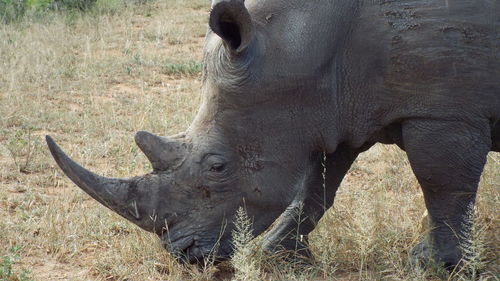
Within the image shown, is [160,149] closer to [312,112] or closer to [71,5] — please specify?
[312,112]

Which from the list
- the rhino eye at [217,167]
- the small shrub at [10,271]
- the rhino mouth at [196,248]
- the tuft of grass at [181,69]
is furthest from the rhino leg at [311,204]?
the tuft of grass at [181,69]

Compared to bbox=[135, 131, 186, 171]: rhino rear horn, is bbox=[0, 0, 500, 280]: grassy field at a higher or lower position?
lower

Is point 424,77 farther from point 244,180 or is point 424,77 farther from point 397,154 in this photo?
point 397,154

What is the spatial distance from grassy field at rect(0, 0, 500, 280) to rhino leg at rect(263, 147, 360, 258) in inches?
5.8

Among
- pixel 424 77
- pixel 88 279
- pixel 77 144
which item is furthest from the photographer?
pixel 77 144

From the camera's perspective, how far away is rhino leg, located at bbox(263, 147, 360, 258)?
18.1 ft

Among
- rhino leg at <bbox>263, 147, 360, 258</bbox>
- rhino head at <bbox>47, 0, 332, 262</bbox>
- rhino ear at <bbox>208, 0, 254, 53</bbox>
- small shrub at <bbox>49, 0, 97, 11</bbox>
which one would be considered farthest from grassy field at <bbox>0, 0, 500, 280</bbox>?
rhino ear at <bbox>208, 0, 254, 53</bbox>

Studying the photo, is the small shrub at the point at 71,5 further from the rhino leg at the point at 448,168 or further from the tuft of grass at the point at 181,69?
the rhino leg at the point at 448,168

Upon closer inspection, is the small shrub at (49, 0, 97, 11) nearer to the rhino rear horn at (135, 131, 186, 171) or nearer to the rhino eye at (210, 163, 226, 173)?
the rhino rear horn at (135, 131, 186, 171)

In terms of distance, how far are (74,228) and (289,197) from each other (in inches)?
69.1

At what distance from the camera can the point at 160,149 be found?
4.89 meters

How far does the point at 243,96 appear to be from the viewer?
4.76 m

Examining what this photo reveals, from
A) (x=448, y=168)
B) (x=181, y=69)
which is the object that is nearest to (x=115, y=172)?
(x=448, y=168)

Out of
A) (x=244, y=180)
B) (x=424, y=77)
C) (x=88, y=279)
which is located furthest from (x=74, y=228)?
(x=424, y=77)
